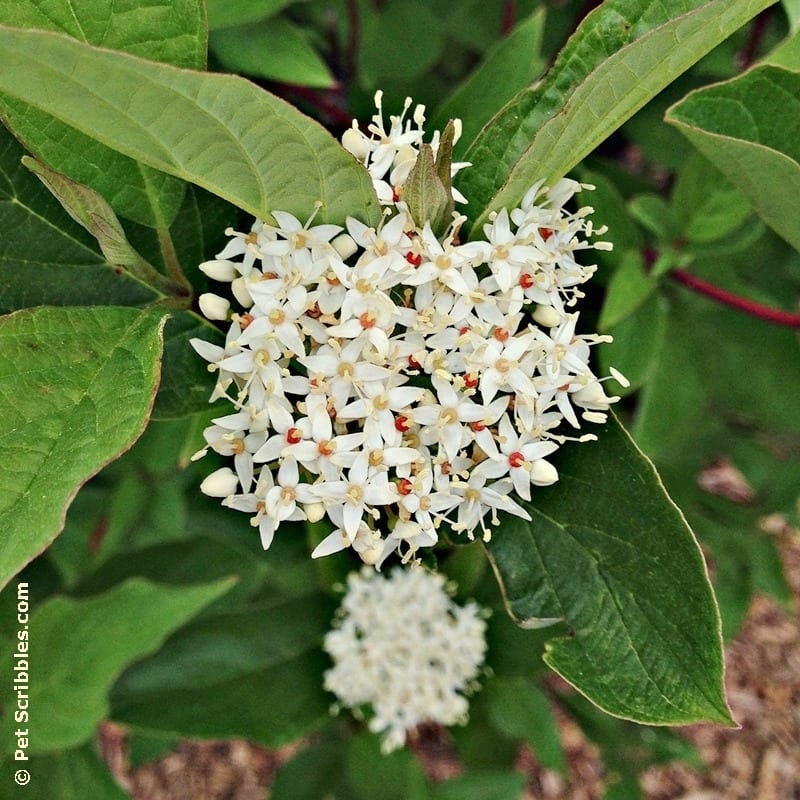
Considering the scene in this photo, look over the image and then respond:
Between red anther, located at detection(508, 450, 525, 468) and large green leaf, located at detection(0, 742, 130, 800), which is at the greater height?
red anther, located at detection(508, 450, 525, 468)

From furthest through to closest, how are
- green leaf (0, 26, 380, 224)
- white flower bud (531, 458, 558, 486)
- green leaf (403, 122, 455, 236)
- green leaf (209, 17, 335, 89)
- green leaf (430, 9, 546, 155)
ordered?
1. green leaf (209, 17, 335, 89)
2. green leaf (430, 9, 546, 155)
3. white flower bud (531, 458, 558, 486)
4. green leaf (403, 122, 455, 236)
5. green leaf (0, 26, 380, 224)

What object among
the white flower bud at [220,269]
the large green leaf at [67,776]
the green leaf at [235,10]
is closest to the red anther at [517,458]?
the white flower bud at [220,269]

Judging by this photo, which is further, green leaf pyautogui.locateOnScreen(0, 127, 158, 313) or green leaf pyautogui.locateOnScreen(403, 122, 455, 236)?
green leaf pyautogui.locateOnScreen(0, 127, 158, 313)

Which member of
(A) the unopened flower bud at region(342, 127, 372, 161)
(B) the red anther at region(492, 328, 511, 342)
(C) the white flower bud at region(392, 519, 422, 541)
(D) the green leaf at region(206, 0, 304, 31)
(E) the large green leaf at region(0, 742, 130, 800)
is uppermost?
(D) the green leaf at region(206, 0, 304, 31)

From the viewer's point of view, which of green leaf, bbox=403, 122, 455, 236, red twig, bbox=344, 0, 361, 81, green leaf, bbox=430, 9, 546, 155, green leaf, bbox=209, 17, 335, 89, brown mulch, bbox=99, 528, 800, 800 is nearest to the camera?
green leaf, bbox=403, 122, 455, 236

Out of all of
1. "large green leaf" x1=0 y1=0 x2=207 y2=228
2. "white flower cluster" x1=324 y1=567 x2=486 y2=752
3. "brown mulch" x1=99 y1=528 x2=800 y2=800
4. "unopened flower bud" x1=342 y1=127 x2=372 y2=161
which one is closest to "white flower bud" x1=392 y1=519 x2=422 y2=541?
"unopened flower bud" x1=342 y1=127 x2=372 y2=161

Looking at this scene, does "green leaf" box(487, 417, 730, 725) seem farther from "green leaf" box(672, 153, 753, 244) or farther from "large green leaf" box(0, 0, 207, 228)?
"green leaf" box(672, 153, 753, 244)

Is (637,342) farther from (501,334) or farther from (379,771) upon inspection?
(379,771)

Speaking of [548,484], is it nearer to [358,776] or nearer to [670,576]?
[670,576]

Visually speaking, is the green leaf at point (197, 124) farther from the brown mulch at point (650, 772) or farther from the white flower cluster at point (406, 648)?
the brown mulch at point (650, 772)
